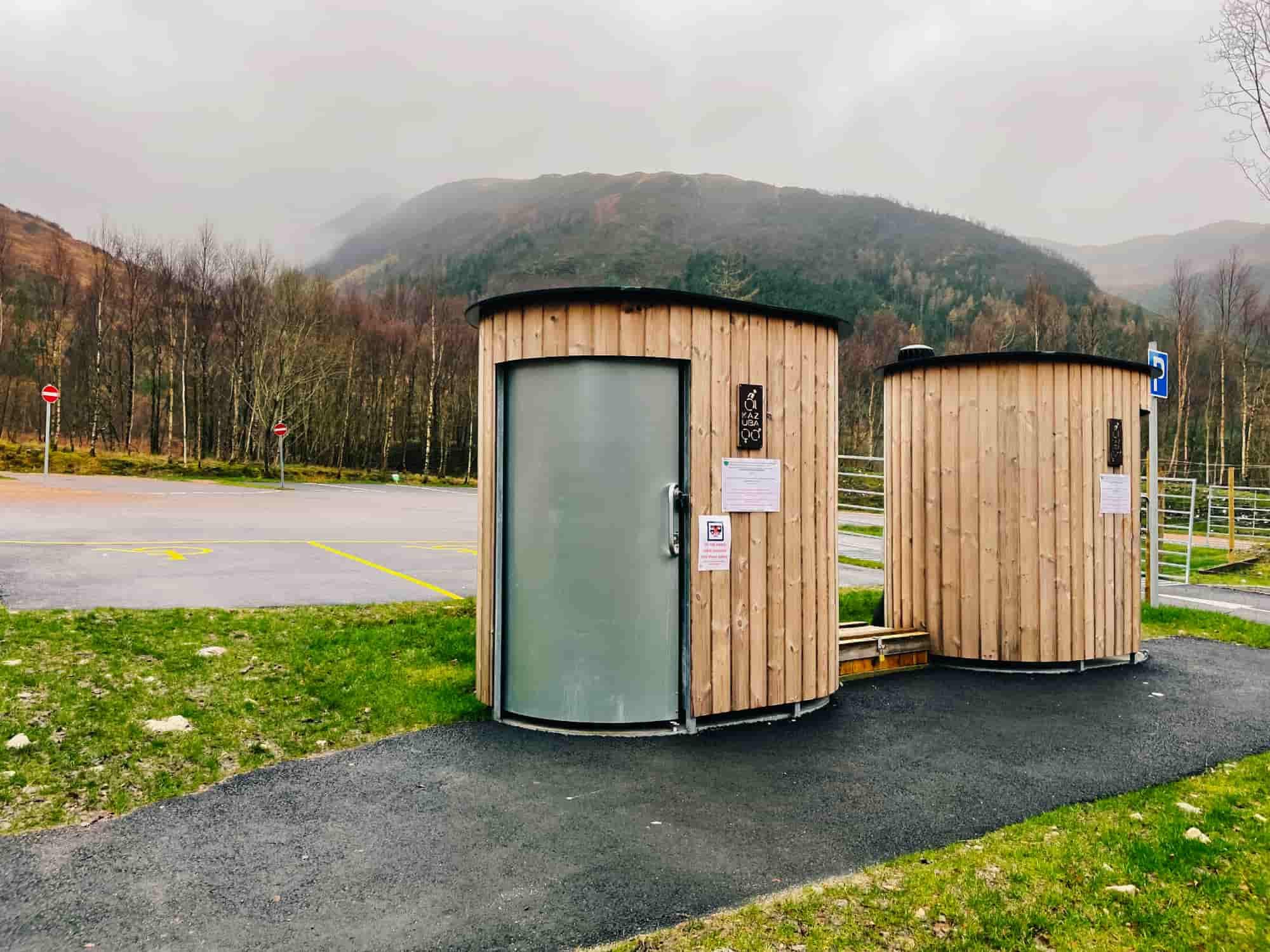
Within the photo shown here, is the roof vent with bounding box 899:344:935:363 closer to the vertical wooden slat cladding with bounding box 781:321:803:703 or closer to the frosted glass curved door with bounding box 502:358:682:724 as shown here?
the vertical wooden slat cladding with bounding box 781:321:803:703

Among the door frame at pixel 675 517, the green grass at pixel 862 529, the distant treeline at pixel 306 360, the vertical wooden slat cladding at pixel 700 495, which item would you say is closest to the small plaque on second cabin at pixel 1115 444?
the vertical wooden slat cladding at pixel 700 495

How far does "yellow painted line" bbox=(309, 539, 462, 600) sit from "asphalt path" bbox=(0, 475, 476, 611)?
0.02m

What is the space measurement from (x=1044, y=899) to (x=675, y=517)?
107 inches

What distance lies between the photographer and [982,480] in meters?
6.82

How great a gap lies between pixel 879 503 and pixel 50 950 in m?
27.6

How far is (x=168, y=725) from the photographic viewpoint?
450 cm

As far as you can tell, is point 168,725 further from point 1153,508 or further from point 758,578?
point 1153,508

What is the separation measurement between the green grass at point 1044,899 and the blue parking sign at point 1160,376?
7150mm

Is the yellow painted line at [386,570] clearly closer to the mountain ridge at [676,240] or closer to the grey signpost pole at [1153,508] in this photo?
the grey signpost pole at [1153,508]

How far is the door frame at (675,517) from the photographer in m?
4.89

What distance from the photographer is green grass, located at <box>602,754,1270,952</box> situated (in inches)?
102

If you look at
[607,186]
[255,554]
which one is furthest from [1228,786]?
[607,186]

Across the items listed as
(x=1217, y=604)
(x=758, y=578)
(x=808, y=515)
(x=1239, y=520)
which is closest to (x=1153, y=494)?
(x=1217, y=604)

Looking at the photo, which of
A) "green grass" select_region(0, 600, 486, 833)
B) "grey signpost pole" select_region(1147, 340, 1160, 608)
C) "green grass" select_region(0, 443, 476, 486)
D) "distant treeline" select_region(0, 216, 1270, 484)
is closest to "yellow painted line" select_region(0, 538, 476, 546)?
"green grass" select_region(0, 600, 486, 833)
